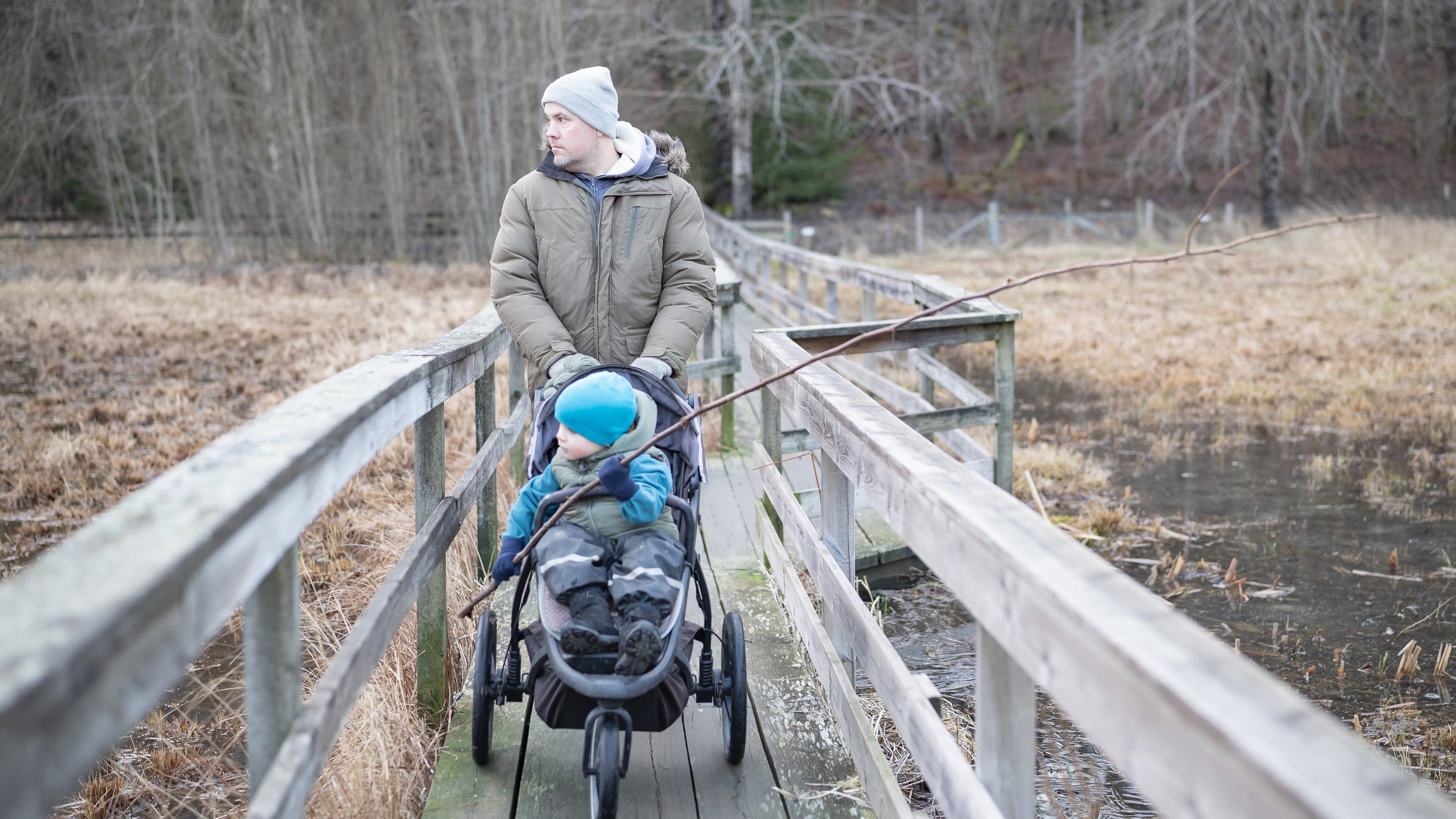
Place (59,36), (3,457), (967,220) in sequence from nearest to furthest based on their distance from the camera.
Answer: (3,457) → (59,36) → (967,220)

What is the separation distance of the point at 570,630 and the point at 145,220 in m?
36.3

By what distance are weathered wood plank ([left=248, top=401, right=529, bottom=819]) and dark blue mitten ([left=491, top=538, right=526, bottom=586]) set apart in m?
0.18

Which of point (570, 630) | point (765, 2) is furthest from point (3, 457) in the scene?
point (765, 2)

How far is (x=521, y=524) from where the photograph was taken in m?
2.91

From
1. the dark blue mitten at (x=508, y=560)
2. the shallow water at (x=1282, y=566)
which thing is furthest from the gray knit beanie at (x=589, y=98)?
the shallow water at (x=1282, y=566)

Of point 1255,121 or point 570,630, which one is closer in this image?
point 570,630

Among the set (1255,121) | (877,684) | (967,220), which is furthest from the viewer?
(967,220)

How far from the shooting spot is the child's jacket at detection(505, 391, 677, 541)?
2.74 metres

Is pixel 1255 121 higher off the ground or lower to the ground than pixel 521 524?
higher

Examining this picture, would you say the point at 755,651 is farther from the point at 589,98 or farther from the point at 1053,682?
the point at 1053,682

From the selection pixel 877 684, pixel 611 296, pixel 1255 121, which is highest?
pixel 1255 121

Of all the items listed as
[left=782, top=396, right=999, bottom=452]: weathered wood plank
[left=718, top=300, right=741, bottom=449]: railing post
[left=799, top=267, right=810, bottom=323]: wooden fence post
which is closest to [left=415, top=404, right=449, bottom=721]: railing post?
[left=782, top=396, right=999, bottom=452]: weathered wood plank

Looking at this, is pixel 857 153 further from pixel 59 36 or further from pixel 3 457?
pixel 3 457

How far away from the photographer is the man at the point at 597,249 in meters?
3.56
